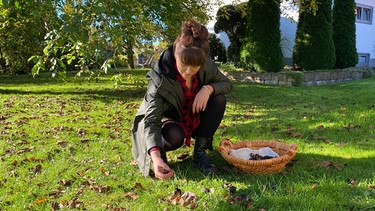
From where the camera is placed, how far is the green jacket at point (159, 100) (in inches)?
101

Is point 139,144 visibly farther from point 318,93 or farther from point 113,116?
point 318,93

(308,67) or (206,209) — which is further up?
(308,67)

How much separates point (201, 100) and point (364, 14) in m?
16.6

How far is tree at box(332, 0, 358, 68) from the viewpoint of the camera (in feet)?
41.2

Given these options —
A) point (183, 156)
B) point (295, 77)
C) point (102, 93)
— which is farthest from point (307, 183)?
point (295, 77)

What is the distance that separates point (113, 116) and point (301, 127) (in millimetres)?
2830

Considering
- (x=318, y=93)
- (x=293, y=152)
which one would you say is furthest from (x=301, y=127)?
(x=318, y=93)

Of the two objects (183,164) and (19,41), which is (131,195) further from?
(19,41)

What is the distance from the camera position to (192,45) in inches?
94.4

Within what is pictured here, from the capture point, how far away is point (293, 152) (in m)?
2.73

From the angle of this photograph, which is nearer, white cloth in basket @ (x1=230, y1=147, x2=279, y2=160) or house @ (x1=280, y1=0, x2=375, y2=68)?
white cloth in basket @ (x1=230, y1=147, x2=279, y2=160)

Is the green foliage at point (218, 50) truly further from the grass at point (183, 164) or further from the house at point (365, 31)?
the grass at point (183, 164)

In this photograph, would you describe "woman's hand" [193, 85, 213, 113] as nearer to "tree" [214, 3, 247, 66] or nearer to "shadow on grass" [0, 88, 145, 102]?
"shadow on grass" [0, 88, 145, 102]

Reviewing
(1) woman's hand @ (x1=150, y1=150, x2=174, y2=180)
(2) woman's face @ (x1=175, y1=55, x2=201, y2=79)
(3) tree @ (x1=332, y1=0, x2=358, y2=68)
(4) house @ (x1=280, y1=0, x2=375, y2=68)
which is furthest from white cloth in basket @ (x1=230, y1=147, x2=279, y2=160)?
(4) house @ (x1=280, y1=0, x2=375, y2=68)
